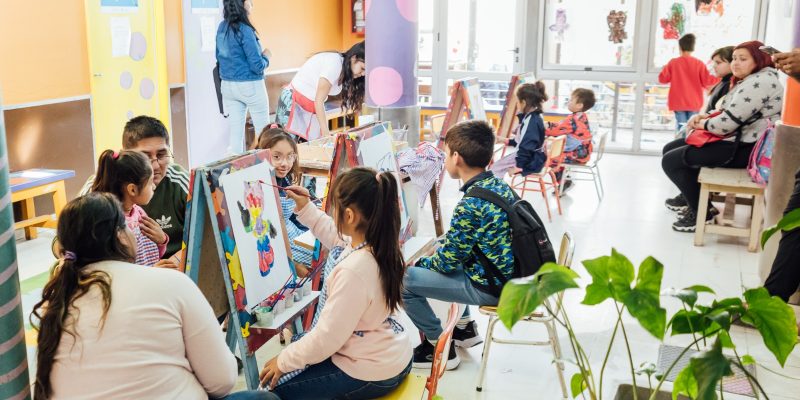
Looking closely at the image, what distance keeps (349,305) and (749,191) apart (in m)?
4.10

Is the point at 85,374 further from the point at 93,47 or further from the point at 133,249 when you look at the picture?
the point at 93,47

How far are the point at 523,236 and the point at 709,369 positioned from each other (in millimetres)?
1833

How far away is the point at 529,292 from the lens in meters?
1.55

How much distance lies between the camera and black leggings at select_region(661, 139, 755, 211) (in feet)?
19.5

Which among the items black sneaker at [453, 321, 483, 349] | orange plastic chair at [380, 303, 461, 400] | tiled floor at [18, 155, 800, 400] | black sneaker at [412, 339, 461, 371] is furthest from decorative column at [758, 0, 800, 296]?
orange plastic chair at [380, 303, 461, 400]

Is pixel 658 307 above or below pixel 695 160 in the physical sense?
above

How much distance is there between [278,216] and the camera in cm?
330

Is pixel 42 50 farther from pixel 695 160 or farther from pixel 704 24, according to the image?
pixel 704 24

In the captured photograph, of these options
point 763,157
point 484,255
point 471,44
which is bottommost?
point 484,255

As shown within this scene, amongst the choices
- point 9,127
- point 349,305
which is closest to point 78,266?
point 349,305

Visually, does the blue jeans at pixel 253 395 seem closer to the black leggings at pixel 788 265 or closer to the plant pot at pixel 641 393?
the plant pot at pixel 641 393

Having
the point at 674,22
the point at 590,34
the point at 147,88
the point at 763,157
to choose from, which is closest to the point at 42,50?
Answer: the point at 147,88

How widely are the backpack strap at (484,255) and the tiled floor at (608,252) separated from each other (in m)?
0.54

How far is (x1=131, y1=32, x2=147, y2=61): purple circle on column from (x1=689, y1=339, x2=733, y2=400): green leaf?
6.35 metres
